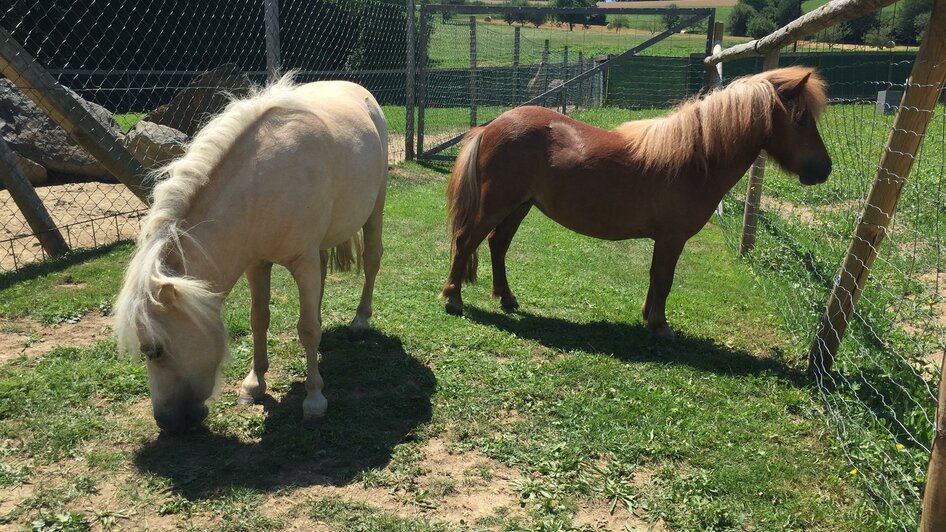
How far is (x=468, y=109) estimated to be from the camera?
15008mm

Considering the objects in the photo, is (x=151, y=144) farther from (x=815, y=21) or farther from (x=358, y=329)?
(x=815, y=21)

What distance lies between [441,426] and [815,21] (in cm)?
379

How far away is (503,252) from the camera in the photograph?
558 cm

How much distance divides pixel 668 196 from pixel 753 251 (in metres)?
2.70

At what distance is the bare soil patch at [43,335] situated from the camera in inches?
161

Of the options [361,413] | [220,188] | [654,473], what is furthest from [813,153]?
[220,188]

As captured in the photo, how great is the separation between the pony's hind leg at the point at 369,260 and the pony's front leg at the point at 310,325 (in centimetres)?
104

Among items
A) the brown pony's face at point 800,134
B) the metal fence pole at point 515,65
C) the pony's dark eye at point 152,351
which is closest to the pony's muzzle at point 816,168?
the brown pony's face at point 800,134

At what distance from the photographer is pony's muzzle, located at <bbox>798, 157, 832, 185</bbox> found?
179 inches

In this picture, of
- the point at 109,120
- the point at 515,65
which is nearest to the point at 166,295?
the point at 109,120

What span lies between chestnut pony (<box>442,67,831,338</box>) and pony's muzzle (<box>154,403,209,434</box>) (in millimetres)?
2368

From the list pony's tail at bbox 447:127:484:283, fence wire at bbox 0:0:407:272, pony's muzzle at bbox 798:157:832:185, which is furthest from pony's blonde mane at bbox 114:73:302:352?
pony's muzzle at bbox 798:157:832:185

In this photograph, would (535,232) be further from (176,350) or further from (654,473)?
(176,350)

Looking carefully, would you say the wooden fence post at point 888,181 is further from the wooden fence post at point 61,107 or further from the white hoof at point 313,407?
the wooden fence post at point 61,107
